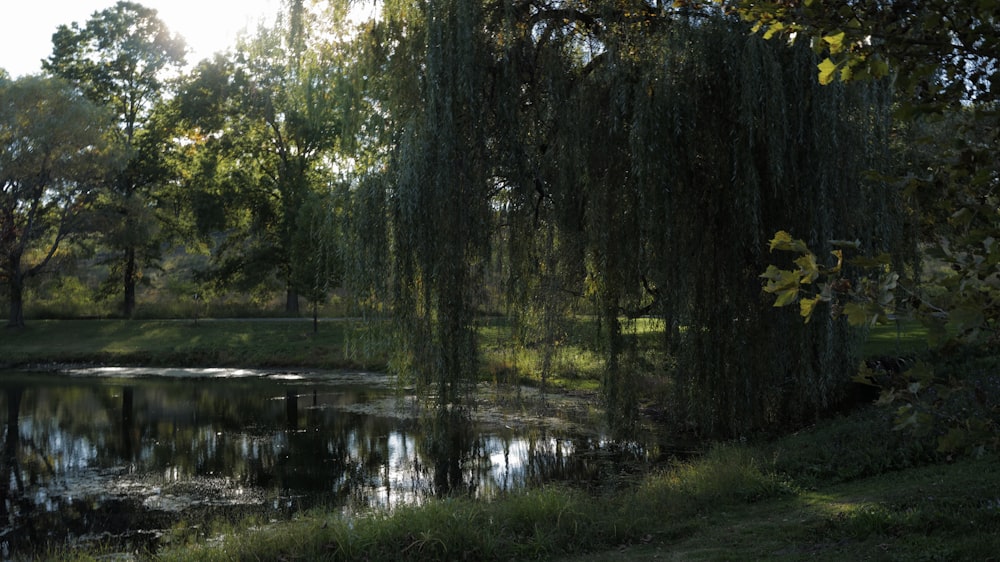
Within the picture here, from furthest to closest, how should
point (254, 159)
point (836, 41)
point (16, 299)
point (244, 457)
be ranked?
point (254, 159), point (16, 299), point (244, 457), point (836, 41)

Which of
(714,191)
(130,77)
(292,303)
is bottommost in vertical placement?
(292,303)

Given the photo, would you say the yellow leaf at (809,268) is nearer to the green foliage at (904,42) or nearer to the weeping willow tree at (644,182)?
the green foliage at (904,42)

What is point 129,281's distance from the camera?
3350cm

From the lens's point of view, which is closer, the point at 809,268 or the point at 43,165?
the point at 809,268


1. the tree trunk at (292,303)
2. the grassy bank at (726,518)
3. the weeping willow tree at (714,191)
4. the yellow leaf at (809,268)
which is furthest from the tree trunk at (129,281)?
the yellow leaf at (809,268)

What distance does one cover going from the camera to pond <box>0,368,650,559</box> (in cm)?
970

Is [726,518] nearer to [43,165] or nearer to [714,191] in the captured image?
[714,191]

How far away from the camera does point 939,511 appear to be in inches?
238

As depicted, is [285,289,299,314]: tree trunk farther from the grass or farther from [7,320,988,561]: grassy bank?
the grass

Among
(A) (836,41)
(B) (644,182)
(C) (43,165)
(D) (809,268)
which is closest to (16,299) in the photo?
(C) (43,165)

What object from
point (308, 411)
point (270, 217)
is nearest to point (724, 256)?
point (308, 411)

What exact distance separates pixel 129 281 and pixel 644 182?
98.4 feet

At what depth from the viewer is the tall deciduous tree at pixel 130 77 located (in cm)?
3391

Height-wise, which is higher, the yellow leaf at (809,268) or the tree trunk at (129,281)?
the tree trunk at (129,281)
